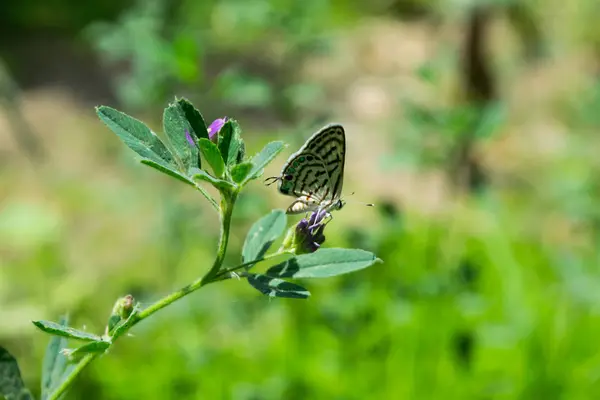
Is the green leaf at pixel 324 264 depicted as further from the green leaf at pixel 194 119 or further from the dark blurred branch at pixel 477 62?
the dark blurred branch at pixel 477 62

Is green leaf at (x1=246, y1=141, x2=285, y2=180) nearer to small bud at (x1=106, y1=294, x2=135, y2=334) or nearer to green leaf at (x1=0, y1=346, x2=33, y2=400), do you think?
small bud at (x1=106, y1=294, x2=135, y2=334)

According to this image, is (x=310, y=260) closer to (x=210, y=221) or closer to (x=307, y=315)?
(x=307, y=315)

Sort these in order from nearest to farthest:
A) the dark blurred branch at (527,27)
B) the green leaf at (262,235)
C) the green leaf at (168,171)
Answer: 1. the green leaf at (168,171)
2. the green leaf at (262,235)
3. the dark blurred branch at (527,27)

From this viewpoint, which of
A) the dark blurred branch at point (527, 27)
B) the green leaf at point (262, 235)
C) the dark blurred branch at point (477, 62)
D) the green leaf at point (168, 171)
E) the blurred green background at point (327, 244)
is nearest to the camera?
the green leaf at point (168, 171)

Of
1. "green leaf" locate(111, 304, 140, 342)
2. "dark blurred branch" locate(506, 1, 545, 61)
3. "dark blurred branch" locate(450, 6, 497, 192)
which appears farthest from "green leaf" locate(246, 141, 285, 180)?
"dark blurred branch" locate(506, 1, 545, 61)

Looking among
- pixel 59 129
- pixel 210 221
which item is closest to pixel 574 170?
pixel 210 221

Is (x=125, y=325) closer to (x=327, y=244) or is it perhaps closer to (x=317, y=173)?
(x=317, y=173)

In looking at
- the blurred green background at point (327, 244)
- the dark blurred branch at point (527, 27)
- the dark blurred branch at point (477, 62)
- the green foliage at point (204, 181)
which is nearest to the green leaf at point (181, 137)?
the green foliage at point (204, 181)
